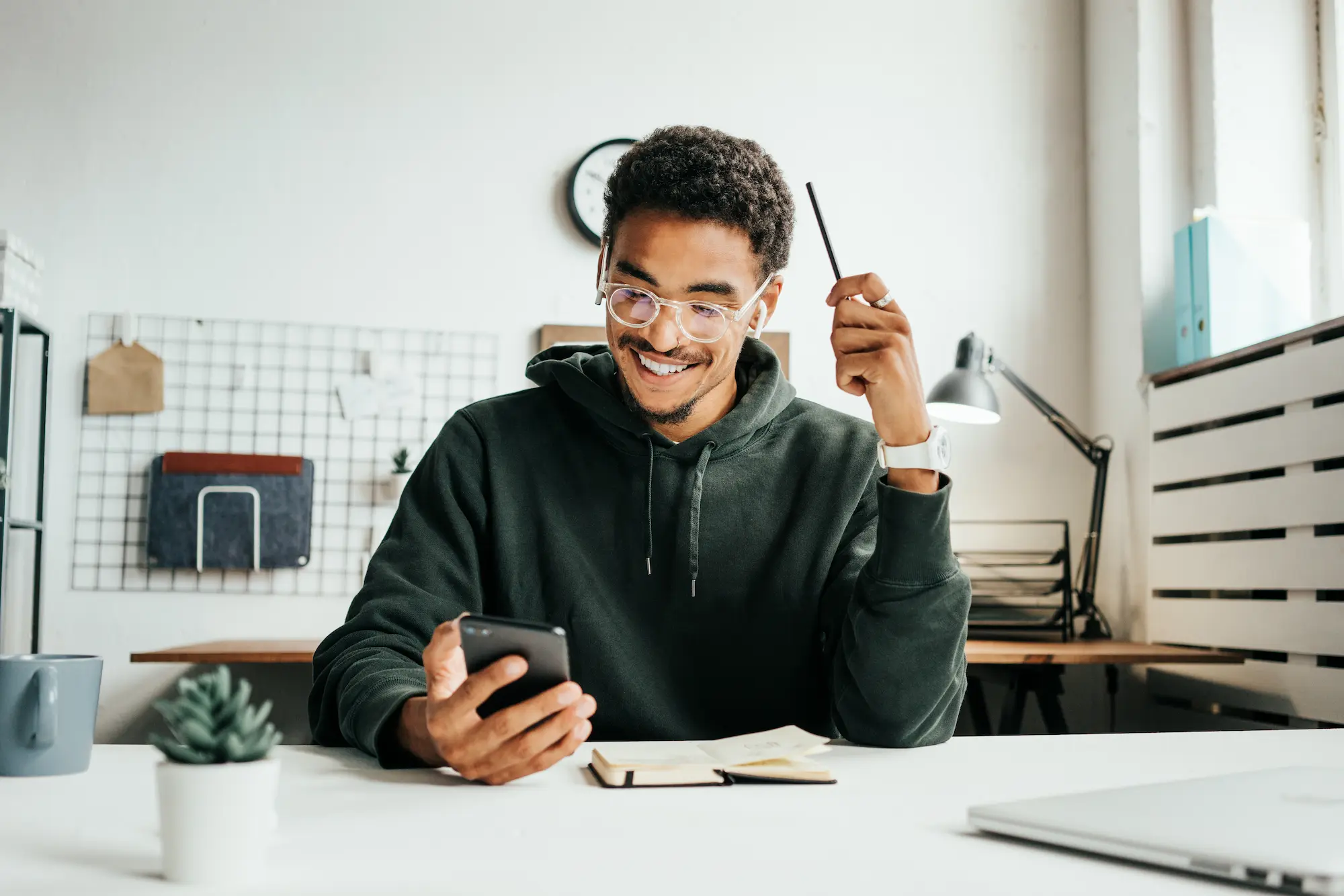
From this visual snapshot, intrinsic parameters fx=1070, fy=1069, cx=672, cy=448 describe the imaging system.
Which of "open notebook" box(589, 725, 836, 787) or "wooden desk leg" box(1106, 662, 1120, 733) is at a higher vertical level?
"open notebook" box(589, 725, 836, 787)

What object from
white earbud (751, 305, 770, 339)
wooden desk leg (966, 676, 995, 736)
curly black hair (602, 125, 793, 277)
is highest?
curly black hair (602, 125, 793, 277)

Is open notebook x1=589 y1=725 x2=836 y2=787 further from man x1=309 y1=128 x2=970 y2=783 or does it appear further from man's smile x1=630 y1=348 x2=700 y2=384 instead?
man's smile x1=630 y1=348 x2=700 y2=384

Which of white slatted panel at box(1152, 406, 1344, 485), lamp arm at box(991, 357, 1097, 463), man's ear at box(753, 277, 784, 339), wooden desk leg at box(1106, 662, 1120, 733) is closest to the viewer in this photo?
man's ear at box(753, 277, 784, 339)

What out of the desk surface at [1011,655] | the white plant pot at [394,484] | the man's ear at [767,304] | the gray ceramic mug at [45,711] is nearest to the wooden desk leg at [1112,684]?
the desk surface at [1011,655]

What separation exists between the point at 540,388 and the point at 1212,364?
1473mm

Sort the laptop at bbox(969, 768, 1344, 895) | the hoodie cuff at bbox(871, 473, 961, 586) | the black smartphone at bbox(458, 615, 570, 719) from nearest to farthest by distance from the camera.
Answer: the laptop at bbox(969, 768, 1344, 895) → the black smartphone at bbox(458, 615, 570, 719) → the hoodie cuff at bbox(871, 473, 961, 586)

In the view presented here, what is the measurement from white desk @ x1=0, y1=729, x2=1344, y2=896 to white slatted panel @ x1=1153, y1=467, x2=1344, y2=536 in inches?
41.0

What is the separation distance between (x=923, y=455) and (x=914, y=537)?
0.33ft

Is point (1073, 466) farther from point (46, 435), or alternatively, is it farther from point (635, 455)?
point (46, 435)

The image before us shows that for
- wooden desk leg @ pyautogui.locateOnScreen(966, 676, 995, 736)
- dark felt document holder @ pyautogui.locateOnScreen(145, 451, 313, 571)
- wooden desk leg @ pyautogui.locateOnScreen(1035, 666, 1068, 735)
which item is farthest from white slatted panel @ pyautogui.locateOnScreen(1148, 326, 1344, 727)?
dark felt document holder @ pyautogui.locateOnScreen(145, 451, 313, 571)

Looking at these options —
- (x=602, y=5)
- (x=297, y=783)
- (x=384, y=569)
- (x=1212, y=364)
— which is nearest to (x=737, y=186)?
(x=384, y=569)

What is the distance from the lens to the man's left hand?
112 centimetres

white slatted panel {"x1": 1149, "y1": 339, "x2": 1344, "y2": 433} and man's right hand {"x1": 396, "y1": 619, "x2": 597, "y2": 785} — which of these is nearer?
man's right hand {"x1": 396, "y1": 619, "x2": 597, "y2": 785}

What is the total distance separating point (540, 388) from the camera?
1399 mm
